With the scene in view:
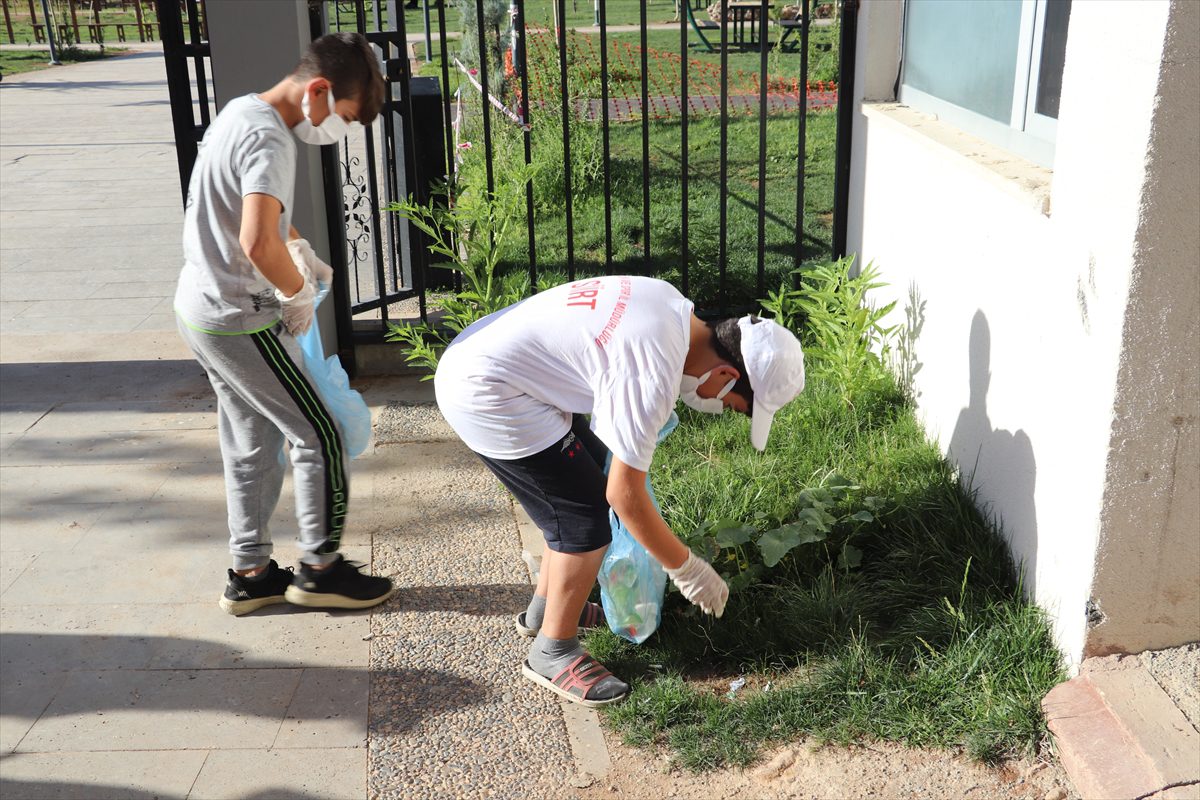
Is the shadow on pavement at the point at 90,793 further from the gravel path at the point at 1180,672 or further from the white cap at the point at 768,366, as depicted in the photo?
the gravel path at the point at 1180,672

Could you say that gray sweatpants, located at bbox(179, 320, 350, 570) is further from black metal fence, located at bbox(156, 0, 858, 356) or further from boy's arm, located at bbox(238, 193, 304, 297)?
black metal fence, located at bbox(156, 0, 858, 356)

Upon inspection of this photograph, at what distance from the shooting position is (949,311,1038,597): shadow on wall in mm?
3057

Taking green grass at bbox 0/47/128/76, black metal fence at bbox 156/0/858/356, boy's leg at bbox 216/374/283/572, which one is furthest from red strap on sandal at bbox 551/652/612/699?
green grass at bbox 0/47/128/76

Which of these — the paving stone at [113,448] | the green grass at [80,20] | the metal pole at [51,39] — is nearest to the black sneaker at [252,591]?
the paving stone at [113,448]

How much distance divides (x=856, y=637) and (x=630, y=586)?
65cm

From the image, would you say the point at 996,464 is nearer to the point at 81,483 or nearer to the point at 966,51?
the point at 966,51

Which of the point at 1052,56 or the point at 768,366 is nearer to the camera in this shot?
the point at 768,366

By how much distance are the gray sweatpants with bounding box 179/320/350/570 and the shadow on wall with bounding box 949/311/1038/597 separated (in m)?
Result: 1.98

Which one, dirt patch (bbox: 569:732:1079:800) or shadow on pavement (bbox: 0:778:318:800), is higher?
dirt patch (bbox: 569:732:1079:800)

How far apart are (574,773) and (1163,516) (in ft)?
5.12

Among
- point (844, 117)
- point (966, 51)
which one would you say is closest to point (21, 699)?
point (966, 51)

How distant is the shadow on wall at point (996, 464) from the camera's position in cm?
306

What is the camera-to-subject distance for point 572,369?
2.75 meters

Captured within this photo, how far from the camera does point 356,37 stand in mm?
3160
